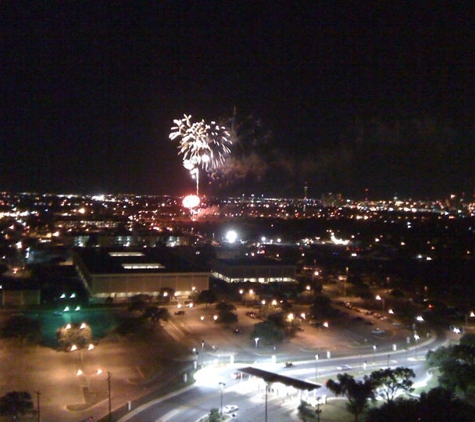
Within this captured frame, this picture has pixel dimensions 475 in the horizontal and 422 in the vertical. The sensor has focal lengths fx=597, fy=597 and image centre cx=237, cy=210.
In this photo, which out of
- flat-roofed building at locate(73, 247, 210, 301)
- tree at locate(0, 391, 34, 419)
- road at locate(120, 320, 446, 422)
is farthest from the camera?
flat-roofed building at locate(73, 247, 210, 301)

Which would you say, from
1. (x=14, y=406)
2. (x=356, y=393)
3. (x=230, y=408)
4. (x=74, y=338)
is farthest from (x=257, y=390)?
(x=74, y=338)

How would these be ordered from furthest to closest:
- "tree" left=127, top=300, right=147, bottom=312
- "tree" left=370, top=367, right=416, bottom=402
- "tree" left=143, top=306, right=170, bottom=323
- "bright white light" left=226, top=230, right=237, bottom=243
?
1. "bright white light" left=226, top=230, right=237, bottom=243
2. "tree" left=127, top=300, right=147, bottom=312
3. "tree" left=143, top=306, right=170, bottom=323
4. "tree" left=370, top=367, right=416, bottom=402

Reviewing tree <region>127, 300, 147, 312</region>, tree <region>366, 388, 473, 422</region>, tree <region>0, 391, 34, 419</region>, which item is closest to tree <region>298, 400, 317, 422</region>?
tree <region>366, 388, 473, 422</region>

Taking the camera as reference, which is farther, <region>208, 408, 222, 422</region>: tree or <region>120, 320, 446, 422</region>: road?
<region>120, 320, 446, 422</region>: road

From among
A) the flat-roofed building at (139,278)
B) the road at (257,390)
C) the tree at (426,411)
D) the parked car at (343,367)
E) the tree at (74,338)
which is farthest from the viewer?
the flat-roofed building at (139,278)

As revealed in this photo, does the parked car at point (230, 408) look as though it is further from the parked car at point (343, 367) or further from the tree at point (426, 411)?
the parked car at point (343, 367)

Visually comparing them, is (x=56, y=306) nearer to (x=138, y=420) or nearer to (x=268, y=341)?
(x=268, y=341)

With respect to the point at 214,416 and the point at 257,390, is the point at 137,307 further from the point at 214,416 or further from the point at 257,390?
the point at 214,416

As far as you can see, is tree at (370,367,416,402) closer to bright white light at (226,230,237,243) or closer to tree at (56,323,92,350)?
tree at (56,323,92,350)

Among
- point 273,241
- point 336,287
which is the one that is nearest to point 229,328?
point 336,287

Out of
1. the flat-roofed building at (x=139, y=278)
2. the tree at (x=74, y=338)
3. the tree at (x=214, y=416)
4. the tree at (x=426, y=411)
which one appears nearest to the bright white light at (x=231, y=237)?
the flat-roofed building at (x=139, y=278)

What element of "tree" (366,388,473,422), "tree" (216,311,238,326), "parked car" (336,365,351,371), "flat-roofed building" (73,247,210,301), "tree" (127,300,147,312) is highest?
"flat-roofed building" (73,247,210,301)
